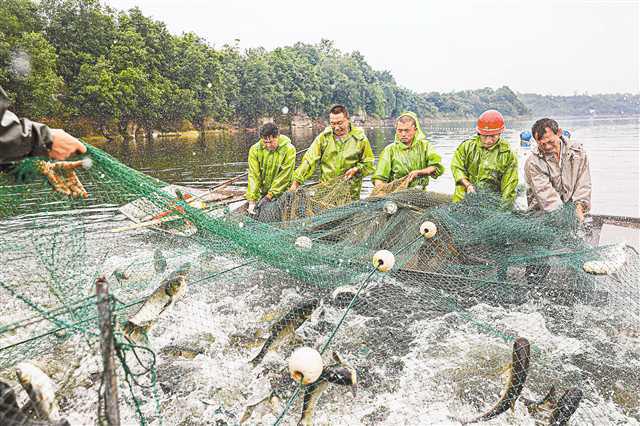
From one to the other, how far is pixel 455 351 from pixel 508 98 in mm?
197600

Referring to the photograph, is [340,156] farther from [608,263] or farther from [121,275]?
[608,263]

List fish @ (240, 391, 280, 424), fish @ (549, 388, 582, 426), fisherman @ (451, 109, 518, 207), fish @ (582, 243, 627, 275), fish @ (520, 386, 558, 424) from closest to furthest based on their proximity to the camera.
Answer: fish @ (549, 388, 582, 426) → fish @ (520, 386, 558, 424) → fish @ (240, 391, 280, 424) → fish @ (582, 243, 627, 275) → fisherman @ (451, 109, 518, 207)

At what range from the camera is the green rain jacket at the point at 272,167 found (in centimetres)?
813

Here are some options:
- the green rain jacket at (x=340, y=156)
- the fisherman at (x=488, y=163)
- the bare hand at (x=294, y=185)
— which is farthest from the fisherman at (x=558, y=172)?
the bare hand at (x=294, y=185)

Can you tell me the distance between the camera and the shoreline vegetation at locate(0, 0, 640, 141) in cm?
3509

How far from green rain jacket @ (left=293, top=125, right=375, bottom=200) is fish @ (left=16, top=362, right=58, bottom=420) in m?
5.61

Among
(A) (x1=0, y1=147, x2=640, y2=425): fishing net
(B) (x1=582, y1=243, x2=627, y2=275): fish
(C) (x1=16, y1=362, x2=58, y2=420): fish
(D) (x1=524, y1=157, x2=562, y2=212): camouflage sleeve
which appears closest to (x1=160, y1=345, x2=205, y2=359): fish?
(A) (x1=0, y1=147, x2=640, y2=425): fishing net

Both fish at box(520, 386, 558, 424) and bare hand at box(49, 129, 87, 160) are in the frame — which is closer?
bare hand at box(49, 129, 87, 160)

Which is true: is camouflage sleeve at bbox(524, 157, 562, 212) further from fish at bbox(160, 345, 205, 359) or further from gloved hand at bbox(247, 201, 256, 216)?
fish at bbox(160, 345, 205, 359)

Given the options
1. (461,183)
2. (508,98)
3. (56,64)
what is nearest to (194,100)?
(56,64)

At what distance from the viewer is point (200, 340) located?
5.42 m

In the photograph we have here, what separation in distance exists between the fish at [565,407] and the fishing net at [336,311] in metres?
0.02

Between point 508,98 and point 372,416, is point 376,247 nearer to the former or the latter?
point 372,416

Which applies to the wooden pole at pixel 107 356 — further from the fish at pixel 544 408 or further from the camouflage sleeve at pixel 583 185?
the camouflage sleeve at pixel 583 185
